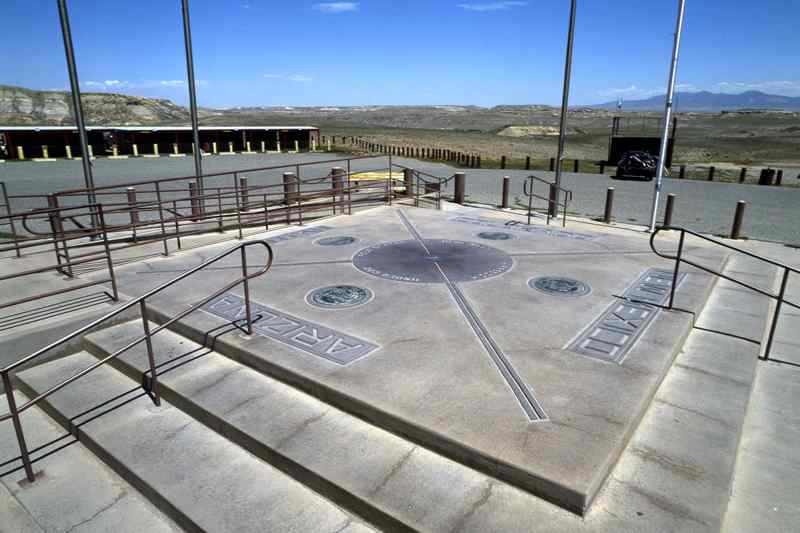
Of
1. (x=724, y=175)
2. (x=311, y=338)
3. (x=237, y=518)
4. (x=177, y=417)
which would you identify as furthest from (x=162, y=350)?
(x=724, y=175)

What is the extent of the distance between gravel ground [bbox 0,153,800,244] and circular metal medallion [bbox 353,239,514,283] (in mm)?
7748

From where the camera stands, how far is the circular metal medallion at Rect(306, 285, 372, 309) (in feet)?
23.8

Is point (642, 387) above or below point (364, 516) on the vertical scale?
above

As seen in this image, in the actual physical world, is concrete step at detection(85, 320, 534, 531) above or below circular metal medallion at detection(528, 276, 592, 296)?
below

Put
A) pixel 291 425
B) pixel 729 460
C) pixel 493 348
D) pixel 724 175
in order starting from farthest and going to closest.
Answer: pixel 724 175 < pixel 493 348 < pixel 291 425 < pixel 729 460

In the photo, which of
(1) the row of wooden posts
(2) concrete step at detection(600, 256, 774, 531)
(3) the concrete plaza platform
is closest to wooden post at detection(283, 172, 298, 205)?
(3) the concrete plaza platform

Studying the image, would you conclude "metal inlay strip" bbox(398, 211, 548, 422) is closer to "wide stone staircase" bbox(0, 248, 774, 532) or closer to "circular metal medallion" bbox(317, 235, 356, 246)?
"wide stone staircase" bbox(0, 248, 774, 532)

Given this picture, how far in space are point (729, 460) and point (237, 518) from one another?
4.06 meters

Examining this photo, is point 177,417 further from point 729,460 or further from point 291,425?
point 729,460

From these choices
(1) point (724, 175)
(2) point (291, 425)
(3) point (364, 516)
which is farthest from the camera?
(1) point (724, 175)

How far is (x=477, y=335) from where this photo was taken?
20.5 feet

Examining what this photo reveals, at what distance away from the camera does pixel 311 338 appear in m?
6.16

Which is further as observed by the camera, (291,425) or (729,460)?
(291,425)

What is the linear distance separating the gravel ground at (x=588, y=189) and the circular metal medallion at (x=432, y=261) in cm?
775
